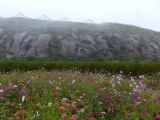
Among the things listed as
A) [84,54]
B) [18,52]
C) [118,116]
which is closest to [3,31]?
[18,52]

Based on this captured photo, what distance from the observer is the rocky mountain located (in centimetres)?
2328

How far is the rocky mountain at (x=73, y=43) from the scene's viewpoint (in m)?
23.3

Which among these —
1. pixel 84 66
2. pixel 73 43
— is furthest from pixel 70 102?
pixel 73 43

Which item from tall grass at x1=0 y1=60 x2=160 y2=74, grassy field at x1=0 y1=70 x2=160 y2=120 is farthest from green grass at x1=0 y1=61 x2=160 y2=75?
grassy field at x1=0 y1=70 x2=160 y2=120

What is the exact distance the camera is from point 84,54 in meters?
23.5

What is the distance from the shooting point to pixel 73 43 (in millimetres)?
24031

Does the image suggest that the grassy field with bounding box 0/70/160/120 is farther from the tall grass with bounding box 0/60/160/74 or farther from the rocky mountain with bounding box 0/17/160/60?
the rocky mountain with bounding box 0/17/160/60

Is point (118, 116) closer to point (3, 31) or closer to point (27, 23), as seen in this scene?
point (3, 31)

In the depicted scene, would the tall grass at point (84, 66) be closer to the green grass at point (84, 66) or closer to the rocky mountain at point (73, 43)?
the green grass at point (84, 66)

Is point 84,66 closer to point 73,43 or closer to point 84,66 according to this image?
point 84,66

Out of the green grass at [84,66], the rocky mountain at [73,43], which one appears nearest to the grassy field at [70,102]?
the green grass at [84,66]

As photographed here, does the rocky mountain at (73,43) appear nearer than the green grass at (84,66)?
No

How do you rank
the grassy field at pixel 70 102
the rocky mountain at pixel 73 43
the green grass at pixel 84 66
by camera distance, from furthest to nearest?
the rocky mountain at pixel 73 43 < the green grass at pixel 84 66 < the grassy field at pixel 70 102

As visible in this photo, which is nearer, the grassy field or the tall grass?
the grassy field
